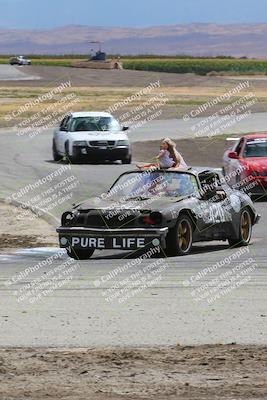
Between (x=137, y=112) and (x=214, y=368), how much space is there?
5372 centimetres

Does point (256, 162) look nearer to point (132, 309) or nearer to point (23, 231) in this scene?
point (23, 231)

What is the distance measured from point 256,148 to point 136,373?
2001cm

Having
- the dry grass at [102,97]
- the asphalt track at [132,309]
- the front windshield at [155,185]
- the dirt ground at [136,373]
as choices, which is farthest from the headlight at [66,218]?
the dry grass at [102,97]

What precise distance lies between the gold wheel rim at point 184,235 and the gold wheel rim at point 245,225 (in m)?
1.73

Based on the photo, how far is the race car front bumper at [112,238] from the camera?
52.9ft

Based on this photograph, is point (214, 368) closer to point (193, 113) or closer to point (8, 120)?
point (8, 120)

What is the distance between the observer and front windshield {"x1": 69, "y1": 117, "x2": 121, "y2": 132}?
3672 centimetres

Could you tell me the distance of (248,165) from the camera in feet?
88.1

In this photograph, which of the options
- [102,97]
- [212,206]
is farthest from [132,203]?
[102,97]

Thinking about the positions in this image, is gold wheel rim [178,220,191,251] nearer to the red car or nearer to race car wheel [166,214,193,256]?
race car wheel [166,214,193,256]

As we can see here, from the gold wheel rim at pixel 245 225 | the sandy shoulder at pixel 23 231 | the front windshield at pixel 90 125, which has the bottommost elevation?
the front windshield at pixel 90 125

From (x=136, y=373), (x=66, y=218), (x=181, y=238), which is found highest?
(x=136, y=373)

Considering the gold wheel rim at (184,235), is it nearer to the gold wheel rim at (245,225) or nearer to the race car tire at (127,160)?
the gold wheel rim at (245,225)

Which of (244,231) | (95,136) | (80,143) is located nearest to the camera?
(244,231)
